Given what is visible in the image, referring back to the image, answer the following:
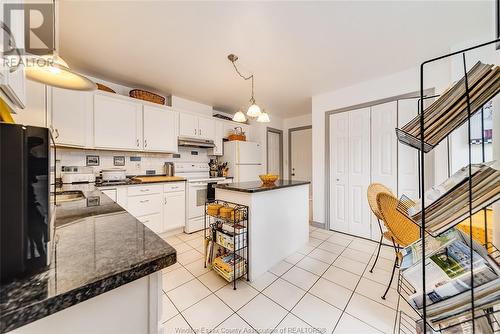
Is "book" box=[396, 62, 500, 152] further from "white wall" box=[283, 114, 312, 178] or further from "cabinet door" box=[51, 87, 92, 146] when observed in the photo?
"white wall" box=[283, 114, 312, 178]

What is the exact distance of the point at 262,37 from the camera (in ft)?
6.56

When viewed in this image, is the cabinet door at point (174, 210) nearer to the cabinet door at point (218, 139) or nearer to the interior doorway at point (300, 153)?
the cabinet door at point (218, 139)

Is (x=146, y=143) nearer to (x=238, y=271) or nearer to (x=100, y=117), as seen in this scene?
(x=100, y=117)

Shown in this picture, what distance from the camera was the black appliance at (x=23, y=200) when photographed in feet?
1.36

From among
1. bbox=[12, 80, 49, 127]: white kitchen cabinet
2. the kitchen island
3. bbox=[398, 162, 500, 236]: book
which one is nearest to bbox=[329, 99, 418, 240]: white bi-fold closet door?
the kitchen island

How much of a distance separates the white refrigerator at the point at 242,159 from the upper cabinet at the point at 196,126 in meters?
0.50

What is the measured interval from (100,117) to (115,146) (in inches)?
17.1

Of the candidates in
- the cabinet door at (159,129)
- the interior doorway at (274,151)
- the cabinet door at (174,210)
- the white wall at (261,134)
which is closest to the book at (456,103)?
the cabinet door at (174,210)

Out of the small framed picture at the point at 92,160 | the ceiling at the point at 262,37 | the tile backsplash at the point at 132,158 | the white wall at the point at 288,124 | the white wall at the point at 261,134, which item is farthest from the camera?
the white wall at the point at 288,124

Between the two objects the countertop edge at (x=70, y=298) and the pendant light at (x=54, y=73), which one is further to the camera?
the pendant light at (x=54, y=73)

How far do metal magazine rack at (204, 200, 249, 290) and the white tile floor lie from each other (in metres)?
0.13

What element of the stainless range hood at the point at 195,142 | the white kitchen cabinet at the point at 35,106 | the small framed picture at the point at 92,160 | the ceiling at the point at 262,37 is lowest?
the small framed picture at the point at 92,160

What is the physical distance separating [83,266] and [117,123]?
2960mm

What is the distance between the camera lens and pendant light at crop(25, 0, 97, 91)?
3.34 feet
